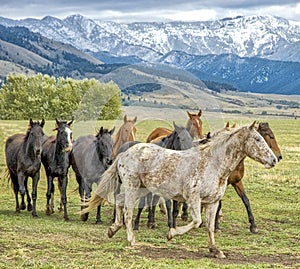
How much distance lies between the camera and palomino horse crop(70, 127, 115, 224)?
48.0 feet

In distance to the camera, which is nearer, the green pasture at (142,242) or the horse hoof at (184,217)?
the green pasture at (142,242)

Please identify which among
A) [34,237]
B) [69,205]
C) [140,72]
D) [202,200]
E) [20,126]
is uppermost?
[140,72]

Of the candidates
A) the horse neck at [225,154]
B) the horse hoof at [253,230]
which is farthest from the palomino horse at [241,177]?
the horse neck at [225,154]

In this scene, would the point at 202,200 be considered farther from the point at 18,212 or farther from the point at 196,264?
the point at 18,212

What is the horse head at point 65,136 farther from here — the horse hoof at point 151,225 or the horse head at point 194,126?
the horse head at point 194,126

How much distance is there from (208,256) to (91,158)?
5594 millimetres

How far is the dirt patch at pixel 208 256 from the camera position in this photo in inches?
412

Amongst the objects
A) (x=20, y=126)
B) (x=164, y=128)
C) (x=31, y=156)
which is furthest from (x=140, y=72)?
(x=20, y=126)

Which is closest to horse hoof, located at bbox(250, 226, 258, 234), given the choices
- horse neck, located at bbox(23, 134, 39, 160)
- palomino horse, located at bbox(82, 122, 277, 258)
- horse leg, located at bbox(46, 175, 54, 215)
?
palomino horse, located at bbox(82, 122, 277, 258)

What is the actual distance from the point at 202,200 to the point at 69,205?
911 cm

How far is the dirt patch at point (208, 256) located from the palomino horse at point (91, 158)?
3750 mm

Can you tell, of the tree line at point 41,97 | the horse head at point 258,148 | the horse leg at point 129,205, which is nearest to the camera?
the horse head at point 258,148

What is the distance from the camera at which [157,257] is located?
34.1 ft

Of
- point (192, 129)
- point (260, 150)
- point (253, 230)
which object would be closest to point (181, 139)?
point (192, 129)
